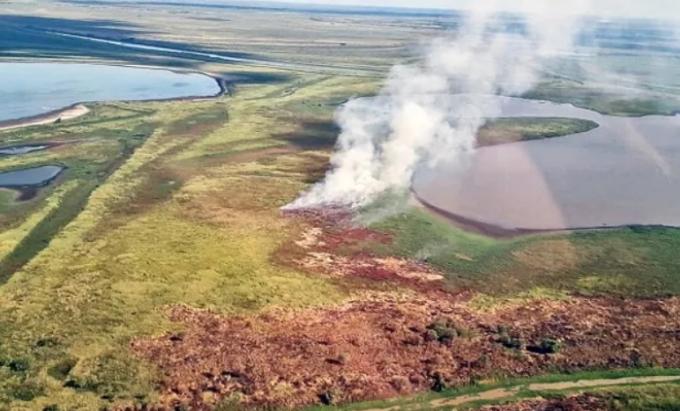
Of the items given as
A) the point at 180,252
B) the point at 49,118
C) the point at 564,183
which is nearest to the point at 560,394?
the point at 180,252

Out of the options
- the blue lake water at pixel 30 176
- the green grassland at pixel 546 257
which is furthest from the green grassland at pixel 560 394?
the blue lake water at pixel 30 176

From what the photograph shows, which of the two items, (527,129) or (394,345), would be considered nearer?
(394,345)

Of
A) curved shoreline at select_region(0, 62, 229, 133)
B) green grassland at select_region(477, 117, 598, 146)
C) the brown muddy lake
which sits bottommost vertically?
green grassland at select_region(477, 117, 598, 146)

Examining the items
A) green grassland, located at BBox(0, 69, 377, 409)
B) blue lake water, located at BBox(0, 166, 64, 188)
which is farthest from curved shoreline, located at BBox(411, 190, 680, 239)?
blue lake water, located at BBox(0, 166, 64, 188)

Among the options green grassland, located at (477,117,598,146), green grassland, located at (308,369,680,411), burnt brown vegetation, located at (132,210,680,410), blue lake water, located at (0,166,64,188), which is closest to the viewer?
green grassland, located at (308,369,680,411)

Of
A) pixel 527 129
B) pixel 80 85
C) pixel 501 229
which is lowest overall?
pixel 527 129

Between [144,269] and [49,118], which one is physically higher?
[144,269]

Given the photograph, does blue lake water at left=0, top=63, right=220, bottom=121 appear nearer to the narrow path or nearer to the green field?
the green field

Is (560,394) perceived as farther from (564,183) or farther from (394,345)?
(564,183)
